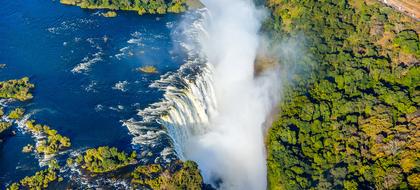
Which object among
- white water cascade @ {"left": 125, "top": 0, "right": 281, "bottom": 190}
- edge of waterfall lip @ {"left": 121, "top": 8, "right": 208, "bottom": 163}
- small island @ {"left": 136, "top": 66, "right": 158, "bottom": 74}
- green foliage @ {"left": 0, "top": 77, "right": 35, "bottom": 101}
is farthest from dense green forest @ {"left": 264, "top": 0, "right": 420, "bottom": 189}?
green foliage @ {"left": 0, "top": 77, "right": 35, "bottom": 101}

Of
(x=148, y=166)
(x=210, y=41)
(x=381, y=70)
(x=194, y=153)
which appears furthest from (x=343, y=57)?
(x=148, y=166)

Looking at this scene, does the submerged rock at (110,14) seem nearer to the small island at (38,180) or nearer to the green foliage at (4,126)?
the green foliage at (4,126)

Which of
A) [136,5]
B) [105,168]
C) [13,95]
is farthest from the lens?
[136,5]

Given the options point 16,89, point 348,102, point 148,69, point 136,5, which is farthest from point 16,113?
point 348,102

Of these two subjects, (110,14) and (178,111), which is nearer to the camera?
(178,111)

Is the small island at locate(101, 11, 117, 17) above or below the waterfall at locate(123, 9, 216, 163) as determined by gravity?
above

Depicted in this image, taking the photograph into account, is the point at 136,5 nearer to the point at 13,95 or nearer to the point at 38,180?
the point at 13,95

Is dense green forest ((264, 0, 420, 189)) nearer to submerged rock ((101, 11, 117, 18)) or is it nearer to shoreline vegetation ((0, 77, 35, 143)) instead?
submerged rock ((101, 11, 117, 18))

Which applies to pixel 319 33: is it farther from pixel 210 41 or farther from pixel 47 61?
pixel 47 61
